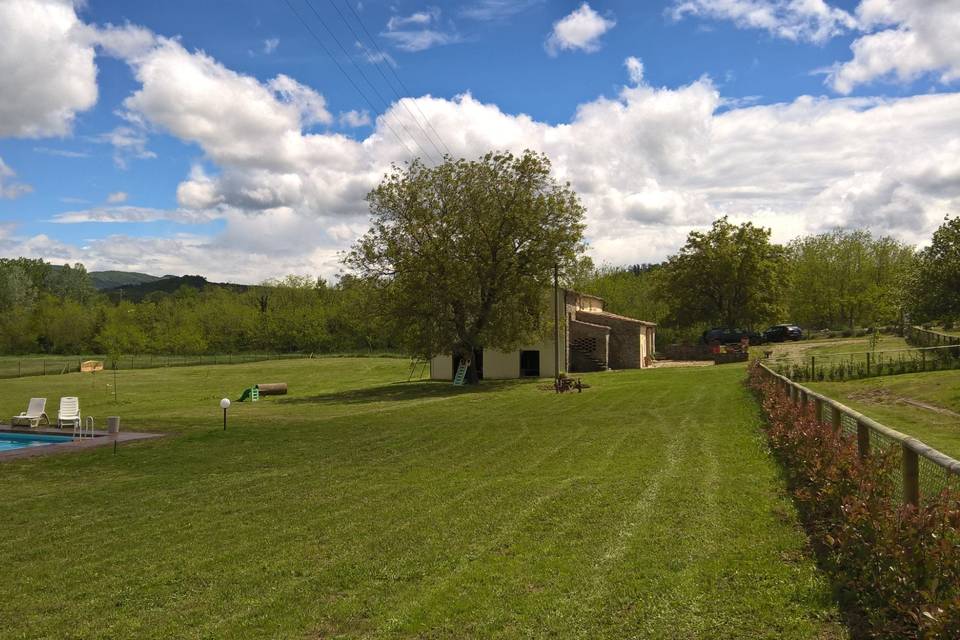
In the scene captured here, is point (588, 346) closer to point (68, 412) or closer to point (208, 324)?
point (68, 412)

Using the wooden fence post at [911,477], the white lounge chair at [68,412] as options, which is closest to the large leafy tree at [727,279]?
the white lounge chair at [68,412]

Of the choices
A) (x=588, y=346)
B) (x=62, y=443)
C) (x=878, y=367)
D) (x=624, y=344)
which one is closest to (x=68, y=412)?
(x=62, y=443)

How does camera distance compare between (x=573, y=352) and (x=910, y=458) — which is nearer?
(x=910, y=458)

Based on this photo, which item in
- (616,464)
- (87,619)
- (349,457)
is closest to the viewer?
(87,619)

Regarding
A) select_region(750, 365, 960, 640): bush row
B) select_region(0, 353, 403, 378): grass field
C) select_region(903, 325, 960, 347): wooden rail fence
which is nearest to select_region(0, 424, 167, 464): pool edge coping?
select_region(750, 365, 960, 640): bush row

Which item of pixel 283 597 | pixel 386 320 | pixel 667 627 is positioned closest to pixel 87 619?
pixel 283 597

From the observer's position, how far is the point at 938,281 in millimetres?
38438

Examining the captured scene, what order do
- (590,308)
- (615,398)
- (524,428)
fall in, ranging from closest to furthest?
(524,428), (615,398), (590,308)

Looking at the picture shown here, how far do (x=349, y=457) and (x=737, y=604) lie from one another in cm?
1003

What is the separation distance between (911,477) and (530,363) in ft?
126

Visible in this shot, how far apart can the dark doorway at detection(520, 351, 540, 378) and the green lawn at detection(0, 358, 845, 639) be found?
26.0 m

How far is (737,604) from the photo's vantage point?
5.41 metres

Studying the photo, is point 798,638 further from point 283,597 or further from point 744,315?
point 744,315

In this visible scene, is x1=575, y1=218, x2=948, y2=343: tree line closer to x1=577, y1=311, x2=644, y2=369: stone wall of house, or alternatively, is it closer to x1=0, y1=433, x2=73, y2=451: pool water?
x1=577, y1=311, x2=644, y2=369: stone wall of house
